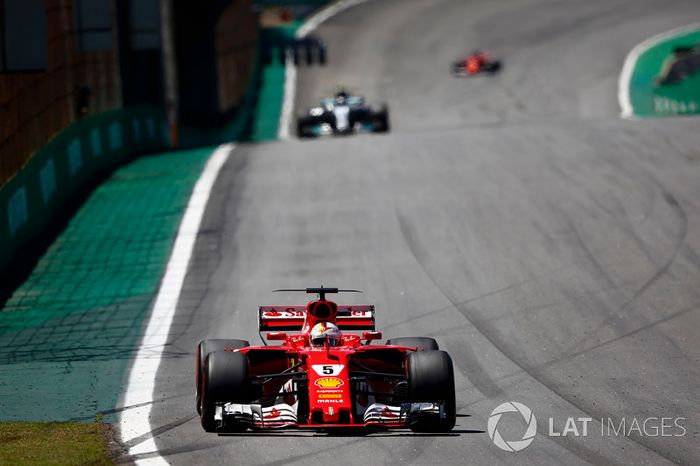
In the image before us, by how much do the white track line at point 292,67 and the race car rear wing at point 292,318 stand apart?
27147 mm

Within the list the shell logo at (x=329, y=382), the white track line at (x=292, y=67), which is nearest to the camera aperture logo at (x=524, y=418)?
the shell logo at (x=329, y=382)

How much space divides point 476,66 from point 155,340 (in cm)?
3333

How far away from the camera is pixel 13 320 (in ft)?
61.8

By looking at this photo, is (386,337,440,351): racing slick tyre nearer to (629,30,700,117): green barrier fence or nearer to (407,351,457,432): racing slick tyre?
(407,351,457,432): racing slick tyre

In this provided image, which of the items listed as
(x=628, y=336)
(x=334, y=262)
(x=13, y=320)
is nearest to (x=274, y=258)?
(x=334, y=262)

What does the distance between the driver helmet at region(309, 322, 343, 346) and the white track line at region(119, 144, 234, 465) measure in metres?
1.96

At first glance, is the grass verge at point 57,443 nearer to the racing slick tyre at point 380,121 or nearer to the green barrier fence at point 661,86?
the racing slick tyre at point 380,121

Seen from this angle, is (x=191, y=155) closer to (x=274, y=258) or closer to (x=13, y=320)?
(x=274, y=258)

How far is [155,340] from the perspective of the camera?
1714 centimetres

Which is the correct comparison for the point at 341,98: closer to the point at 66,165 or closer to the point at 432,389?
the point at 66,165

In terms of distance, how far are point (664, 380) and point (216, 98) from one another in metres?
29.6

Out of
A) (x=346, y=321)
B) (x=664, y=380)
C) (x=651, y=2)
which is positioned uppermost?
(x=651, y=2)

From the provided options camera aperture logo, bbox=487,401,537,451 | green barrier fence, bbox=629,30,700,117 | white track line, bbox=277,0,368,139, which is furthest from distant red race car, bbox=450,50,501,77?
camera aperture logo, bbox=487,401,537,451

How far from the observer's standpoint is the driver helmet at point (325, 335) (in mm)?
13367
